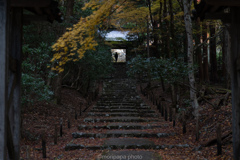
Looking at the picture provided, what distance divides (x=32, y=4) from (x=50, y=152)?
16.1 feet

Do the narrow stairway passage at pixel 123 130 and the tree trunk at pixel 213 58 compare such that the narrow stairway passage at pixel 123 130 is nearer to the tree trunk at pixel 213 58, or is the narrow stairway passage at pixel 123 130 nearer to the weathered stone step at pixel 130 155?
the weathered stone step at pixel 130 155

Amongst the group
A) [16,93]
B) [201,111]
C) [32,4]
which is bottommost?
[201,111]

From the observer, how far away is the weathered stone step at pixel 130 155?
600 centimetres

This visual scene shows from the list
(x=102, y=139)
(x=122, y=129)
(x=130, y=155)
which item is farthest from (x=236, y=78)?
(x=122, y=129)

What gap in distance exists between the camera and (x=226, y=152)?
225 inches

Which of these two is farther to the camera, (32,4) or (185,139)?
(185,139)

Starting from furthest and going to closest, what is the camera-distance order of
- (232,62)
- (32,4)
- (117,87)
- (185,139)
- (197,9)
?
(117,87)
(185,139)
(197,9)
(232,62)
(32,4)

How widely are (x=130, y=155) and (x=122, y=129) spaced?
3306 millimetres

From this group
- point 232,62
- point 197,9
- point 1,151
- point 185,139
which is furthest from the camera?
point 185,139

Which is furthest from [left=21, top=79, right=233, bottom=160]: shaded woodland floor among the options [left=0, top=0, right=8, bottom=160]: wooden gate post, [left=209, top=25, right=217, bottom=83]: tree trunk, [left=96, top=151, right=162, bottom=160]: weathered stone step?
[left=209, top=25, right=217, bottom=83]: tree trunk

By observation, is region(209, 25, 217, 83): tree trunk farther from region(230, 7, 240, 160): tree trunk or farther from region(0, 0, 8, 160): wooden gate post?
region(0, 0, 8, 160): wooden gate post

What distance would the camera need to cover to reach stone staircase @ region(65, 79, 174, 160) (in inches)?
263

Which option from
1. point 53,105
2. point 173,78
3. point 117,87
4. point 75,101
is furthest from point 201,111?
point 117,87

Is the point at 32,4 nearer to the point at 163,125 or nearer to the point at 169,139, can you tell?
the point at 169,139
